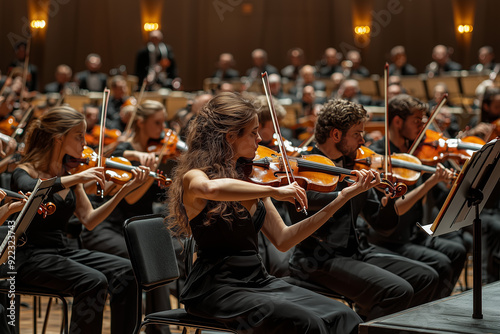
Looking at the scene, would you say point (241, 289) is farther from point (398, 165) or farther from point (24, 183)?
point (398, 165)

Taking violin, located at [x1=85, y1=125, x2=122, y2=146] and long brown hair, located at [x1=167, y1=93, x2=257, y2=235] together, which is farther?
violin, located at [x1=85, y1=125, x2=122, y2=146]

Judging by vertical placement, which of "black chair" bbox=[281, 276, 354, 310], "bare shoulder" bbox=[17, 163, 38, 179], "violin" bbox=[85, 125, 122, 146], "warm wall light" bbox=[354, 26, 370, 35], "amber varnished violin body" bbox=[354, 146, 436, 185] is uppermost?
"warm wall light" bbox=[354, 26, 370, 35]

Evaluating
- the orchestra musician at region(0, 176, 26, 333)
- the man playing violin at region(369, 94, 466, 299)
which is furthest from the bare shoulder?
the man playing violin at region(369, 94, 466, 299)

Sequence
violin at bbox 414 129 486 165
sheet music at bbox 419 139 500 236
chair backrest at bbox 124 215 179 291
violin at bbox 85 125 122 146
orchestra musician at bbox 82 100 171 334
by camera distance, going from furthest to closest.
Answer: violin at bbox 85 125 122 146, violin at bbox 414 129 486 165, orchestra musician at bbox 82 100 171 334, chair backrest at bbox 124 215 179 291, sheet music at bbox 419 139 500 236

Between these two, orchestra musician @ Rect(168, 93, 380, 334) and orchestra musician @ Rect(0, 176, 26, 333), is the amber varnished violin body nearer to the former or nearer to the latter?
orchestra musician @ Rect(168, 93, 380, 334)

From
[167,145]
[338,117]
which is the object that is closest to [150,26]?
[167,145]

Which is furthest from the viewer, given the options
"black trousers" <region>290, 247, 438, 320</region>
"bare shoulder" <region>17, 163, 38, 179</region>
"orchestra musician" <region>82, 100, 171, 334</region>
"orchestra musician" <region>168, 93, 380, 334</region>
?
"orchestra musician" <region>82, 100, 171, 334</region>

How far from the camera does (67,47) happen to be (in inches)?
478

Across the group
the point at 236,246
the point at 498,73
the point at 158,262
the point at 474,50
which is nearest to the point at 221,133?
the point at 236,246

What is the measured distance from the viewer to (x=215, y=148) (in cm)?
218

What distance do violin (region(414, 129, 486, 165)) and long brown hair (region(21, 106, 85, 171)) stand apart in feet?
6.15

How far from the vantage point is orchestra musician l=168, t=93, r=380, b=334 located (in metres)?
2.04

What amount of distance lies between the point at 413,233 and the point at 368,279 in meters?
0.96

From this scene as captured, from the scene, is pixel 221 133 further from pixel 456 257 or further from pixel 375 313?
pixel 456 257
